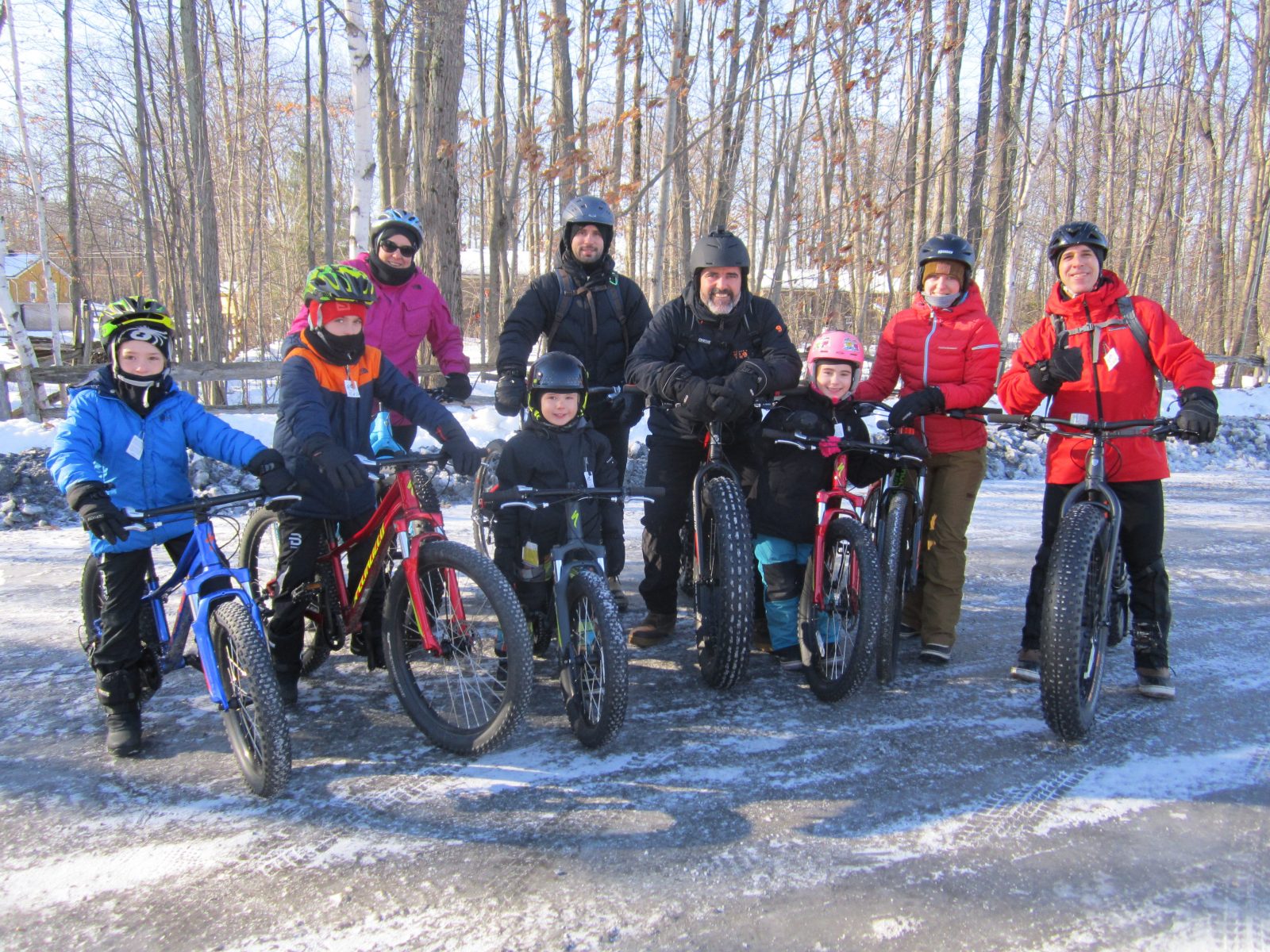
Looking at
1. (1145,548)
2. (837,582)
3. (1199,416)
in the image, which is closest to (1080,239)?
(1199,416)

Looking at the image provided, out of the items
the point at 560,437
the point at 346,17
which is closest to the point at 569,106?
the point at 346,17

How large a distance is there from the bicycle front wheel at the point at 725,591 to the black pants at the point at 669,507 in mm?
493

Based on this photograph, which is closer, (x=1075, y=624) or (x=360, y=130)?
(x=1075, y=624)

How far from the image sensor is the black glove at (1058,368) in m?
3.87

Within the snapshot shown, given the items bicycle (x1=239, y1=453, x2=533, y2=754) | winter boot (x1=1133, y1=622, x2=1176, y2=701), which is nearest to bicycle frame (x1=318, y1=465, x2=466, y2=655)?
bicycle (x1=239, y1=453, x2=533, y2=754)

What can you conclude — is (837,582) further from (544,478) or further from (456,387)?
(456,387)

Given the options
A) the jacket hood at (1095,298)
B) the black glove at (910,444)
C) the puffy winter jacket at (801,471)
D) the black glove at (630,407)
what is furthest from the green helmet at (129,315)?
the jacket hood at (1095,298)

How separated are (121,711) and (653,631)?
99.7 inches

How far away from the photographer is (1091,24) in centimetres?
1903

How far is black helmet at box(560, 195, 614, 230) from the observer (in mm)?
4895

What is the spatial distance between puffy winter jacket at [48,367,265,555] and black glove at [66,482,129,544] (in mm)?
266

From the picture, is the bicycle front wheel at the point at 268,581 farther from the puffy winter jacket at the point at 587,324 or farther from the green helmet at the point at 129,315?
the puffy winter jacket at the point at 587,324

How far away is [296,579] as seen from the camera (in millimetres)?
3879

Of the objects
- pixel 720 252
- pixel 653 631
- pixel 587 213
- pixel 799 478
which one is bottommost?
pixel 653 631
